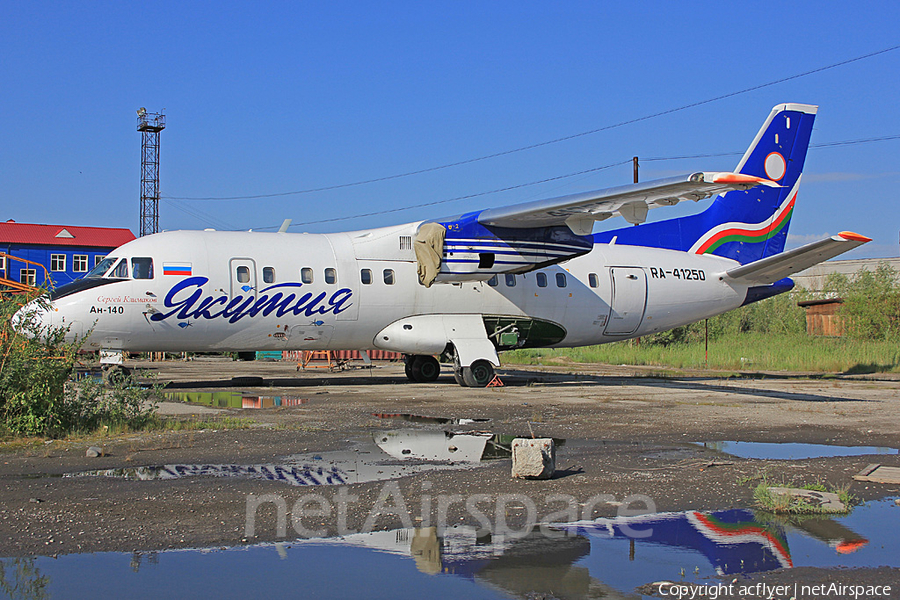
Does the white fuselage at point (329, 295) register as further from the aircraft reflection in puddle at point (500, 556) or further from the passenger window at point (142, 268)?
the aircraft reflection in puddle at point (500, 556)

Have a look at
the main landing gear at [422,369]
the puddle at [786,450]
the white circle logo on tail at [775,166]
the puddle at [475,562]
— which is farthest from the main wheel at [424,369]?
the puddle at [475,562]

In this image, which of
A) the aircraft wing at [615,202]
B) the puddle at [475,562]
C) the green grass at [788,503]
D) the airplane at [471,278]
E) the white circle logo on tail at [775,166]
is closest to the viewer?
the puddle at [475,562]

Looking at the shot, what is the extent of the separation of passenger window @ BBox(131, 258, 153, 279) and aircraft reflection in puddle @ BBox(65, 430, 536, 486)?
8.30 metres

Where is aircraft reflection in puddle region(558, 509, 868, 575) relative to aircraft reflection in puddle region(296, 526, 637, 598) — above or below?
below

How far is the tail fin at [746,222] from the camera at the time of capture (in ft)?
69.3

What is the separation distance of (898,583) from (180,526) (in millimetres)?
4473

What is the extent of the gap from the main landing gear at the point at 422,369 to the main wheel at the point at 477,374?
2.17 meters

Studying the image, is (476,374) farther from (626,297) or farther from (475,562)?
(475,562)

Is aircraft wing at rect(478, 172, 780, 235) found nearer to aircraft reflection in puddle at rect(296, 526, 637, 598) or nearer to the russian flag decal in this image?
the russian flag decal

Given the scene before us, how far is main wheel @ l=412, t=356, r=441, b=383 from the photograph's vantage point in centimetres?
2006

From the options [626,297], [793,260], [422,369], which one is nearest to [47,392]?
[422,369]

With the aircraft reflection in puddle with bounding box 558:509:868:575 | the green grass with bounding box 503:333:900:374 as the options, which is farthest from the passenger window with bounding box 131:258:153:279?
the green grass with bounding box 503:333:900:374

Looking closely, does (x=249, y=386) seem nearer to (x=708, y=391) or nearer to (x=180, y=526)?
(x=708, y=391)

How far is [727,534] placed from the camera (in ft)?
17.4
